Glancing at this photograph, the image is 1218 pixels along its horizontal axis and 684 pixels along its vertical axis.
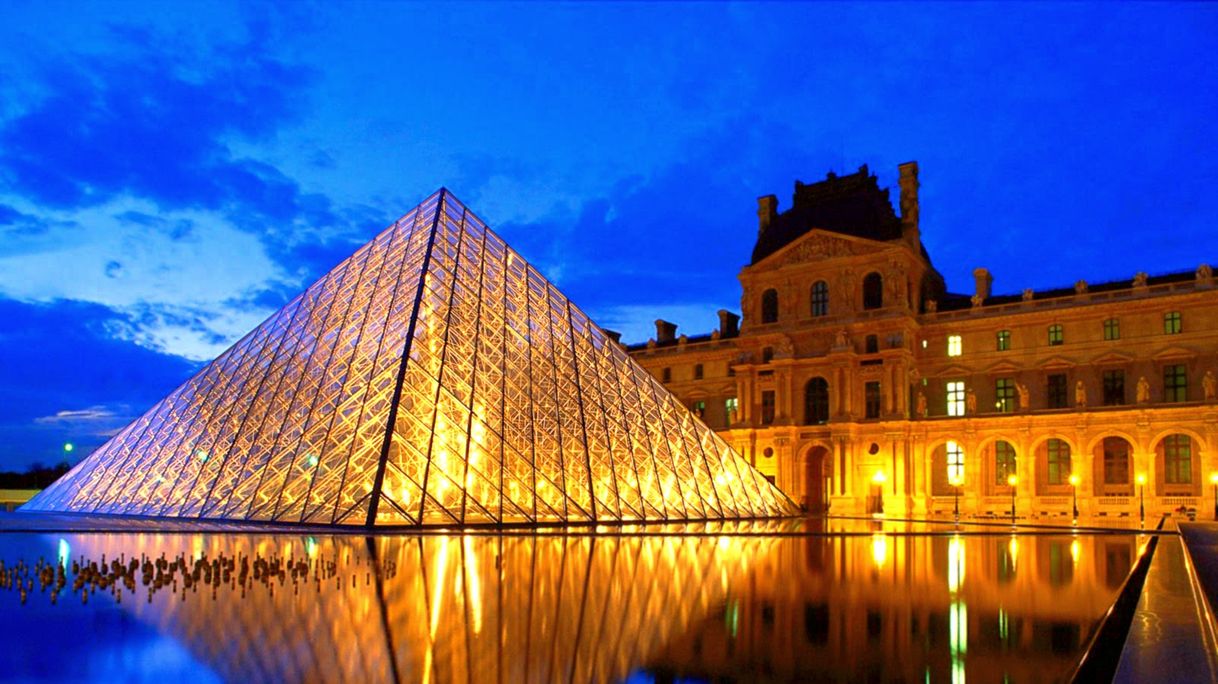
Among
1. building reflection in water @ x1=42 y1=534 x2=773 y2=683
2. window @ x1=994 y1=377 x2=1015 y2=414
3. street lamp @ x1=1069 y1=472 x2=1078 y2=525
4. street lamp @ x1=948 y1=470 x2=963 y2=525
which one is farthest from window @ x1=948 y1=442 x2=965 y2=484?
building reflection in water @ x1=42 y1=534 x2=773 y2=683

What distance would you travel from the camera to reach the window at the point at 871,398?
1666 inches

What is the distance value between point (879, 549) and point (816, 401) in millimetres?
26845

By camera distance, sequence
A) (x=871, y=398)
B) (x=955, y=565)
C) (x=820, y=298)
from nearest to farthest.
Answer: (x=955, y=565) → (x=871, y=398) → (x=820, y=298)

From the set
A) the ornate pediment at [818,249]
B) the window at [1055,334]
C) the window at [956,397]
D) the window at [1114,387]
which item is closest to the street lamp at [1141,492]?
the window at [1114,387]

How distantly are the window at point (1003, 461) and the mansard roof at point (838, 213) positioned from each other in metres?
10.5

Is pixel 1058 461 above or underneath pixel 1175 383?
underneath

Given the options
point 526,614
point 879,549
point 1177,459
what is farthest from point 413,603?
point 1177,459

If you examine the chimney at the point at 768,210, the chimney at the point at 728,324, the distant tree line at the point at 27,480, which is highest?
the chimney at the point at 768,210

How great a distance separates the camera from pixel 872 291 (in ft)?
141

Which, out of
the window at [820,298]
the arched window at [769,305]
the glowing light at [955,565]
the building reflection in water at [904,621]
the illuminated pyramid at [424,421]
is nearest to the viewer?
the building reflection in water at [904,621]

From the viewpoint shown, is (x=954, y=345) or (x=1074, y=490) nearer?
(x=1074, y=490)

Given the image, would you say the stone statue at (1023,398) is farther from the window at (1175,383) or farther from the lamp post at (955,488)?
the window at (1175,383)

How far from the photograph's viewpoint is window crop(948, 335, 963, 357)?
4231cm

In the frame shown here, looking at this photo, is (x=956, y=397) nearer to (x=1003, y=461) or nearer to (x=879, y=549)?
(x=1003, y=461)
